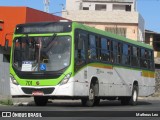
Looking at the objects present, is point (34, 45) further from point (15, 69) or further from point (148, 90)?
point (148, 90)

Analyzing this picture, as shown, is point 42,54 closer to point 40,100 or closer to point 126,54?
point 40,100

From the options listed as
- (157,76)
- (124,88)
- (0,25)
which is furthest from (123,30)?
(124,88)

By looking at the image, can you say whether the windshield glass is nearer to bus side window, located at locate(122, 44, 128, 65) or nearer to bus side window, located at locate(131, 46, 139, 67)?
bus side window, located at locate(122, 44, 128, 65)

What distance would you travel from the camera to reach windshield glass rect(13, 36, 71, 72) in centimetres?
2039

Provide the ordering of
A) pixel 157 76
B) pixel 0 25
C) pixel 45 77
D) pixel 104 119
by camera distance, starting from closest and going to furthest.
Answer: pixel 104 119
pixel 45 77
pixel 0 25
pixel 157 76

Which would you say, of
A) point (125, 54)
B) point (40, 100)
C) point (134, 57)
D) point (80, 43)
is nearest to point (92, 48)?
point (80, 43)

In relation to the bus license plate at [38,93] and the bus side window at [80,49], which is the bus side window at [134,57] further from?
the bus license plate at [38,93]

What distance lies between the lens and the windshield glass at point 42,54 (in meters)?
20.4

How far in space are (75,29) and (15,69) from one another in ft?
9.47

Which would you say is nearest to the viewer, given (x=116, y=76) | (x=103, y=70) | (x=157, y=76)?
(x=103, y=70)

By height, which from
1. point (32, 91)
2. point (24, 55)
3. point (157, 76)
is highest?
point (24, 55)

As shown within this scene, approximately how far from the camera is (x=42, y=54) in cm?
2061

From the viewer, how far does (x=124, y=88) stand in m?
25.6

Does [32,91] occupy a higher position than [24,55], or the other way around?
[24,55]
